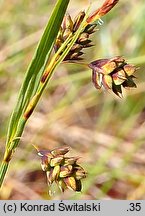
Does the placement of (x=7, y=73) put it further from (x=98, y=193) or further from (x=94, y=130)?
(x=98, y=193)

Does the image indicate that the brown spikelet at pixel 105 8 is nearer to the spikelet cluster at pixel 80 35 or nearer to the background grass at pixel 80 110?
the spikelet cluster at pixel 80 35

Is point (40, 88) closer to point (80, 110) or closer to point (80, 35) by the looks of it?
point (80, 35)

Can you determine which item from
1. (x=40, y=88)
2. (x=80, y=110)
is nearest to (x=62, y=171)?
(x=40, y=88)

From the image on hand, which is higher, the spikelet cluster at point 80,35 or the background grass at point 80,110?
the background grass at point 80,110

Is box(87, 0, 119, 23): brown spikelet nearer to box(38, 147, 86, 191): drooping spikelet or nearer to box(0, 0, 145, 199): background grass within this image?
box(38, 147, 86, 191): drooping spikelet

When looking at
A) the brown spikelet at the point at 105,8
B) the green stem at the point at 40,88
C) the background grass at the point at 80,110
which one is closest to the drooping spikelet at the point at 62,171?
the green stem at the point at 40,88

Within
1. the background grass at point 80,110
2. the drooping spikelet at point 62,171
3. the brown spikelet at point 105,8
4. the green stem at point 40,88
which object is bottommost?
the drooping spikelet at point 62,171
